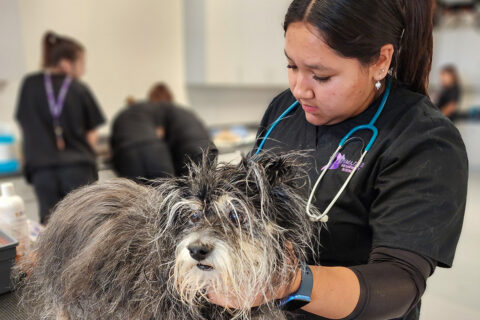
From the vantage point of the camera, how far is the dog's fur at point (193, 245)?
2.39 ft

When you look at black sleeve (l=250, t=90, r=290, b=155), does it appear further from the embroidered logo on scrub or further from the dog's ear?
the dog's ear

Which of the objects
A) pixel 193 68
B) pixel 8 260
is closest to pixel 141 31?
pixel 193 68

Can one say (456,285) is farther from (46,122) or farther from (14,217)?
(46,122)

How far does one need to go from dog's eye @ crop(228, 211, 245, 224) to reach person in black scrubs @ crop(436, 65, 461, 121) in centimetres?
549

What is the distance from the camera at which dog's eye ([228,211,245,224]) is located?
2.44 feet

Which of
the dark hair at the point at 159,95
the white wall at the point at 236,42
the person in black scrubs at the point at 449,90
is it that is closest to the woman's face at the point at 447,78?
the person in black scrubs at the point at 449,90

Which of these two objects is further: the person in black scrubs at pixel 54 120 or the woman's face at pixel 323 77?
the person in black scrubs at pixel 54 120

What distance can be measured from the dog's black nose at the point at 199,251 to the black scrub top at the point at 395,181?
0.32m

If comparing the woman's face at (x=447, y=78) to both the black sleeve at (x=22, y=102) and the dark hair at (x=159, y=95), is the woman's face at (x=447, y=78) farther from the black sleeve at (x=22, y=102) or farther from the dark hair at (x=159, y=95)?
the black sleeve at (x=22, y=102)

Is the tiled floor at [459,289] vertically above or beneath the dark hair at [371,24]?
beneath

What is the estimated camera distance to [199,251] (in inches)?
27.2

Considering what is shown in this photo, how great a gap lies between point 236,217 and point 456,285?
2.77m

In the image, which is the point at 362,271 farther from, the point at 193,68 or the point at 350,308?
the point at 193,68

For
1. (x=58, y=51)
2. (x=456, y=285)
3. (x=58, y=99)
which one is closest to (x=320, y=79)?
(x=58, y=99)
